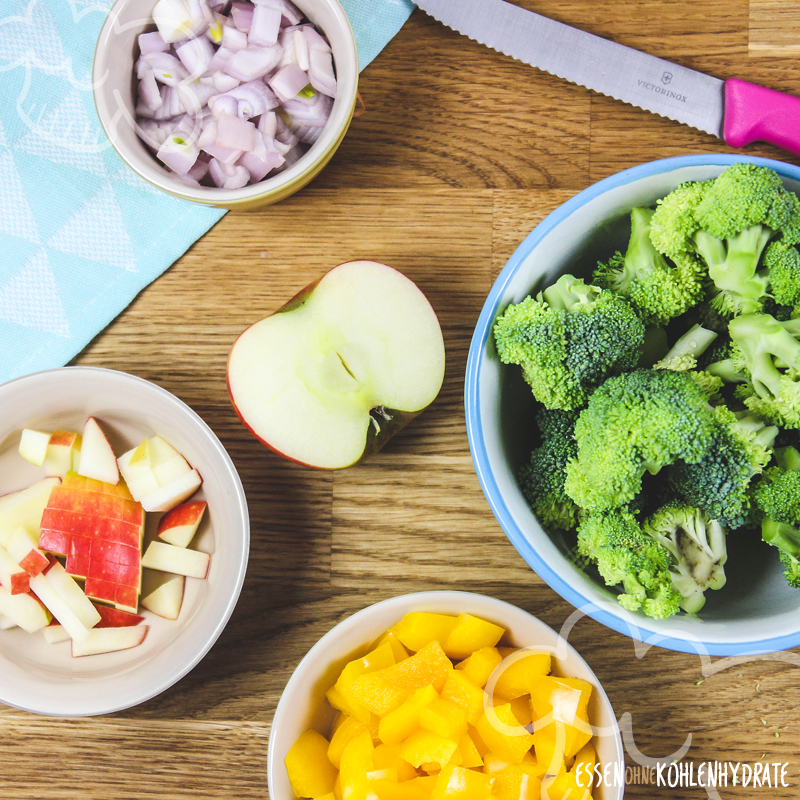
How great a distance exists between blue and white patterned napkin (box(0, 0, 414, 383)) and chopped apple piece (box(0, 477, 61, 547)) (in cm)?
19

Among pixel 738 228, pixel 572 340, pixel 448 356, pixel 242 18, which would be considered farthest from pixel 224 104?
pixel 738 228

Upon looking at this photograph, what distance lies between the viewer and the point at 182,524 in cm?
103

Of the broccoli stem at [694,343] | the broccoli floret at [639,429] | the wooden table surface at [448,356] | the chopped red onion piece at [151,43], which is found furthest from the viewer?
the wooden table surface at [448,356]

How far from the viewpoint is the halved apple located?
0.98 meters

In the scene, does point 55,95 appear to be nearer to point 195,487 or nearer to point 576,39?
point 195,487

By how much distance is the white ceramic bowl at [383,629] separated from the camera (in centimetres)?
95

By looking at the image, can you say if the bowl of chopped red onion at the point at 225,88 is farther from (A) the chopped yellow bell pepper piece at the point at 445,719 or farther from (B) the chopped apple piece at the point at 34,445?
(A) the chopped yellow bell pepper piece at the point at 445,719

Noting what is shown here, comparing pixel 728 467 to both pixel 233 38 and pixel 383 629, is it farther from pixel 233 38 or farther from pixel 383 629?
pixel 233 38

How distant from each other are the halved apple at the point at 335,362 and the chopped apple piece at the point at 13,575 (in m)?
0.41

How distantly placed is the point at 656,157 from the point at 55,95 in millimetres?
964

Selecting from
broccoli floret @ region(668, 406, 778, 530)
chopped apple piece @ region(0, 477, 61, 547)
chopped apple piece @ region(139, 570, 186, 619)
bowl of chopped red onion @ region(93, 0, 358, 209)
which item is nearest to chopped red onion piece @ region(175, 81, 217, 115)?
bowl of chopped red onion @ region(93, 0, 358, 209)

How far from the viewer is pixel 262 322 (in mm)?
993

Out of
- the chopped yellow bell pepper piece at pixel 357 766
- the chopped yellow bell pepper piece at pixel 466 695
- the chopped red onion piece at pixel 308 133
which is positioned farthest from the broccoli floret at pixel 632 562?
the chopped red onion piece at pixel 308 133

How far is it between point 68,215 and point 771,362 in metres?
1.05
